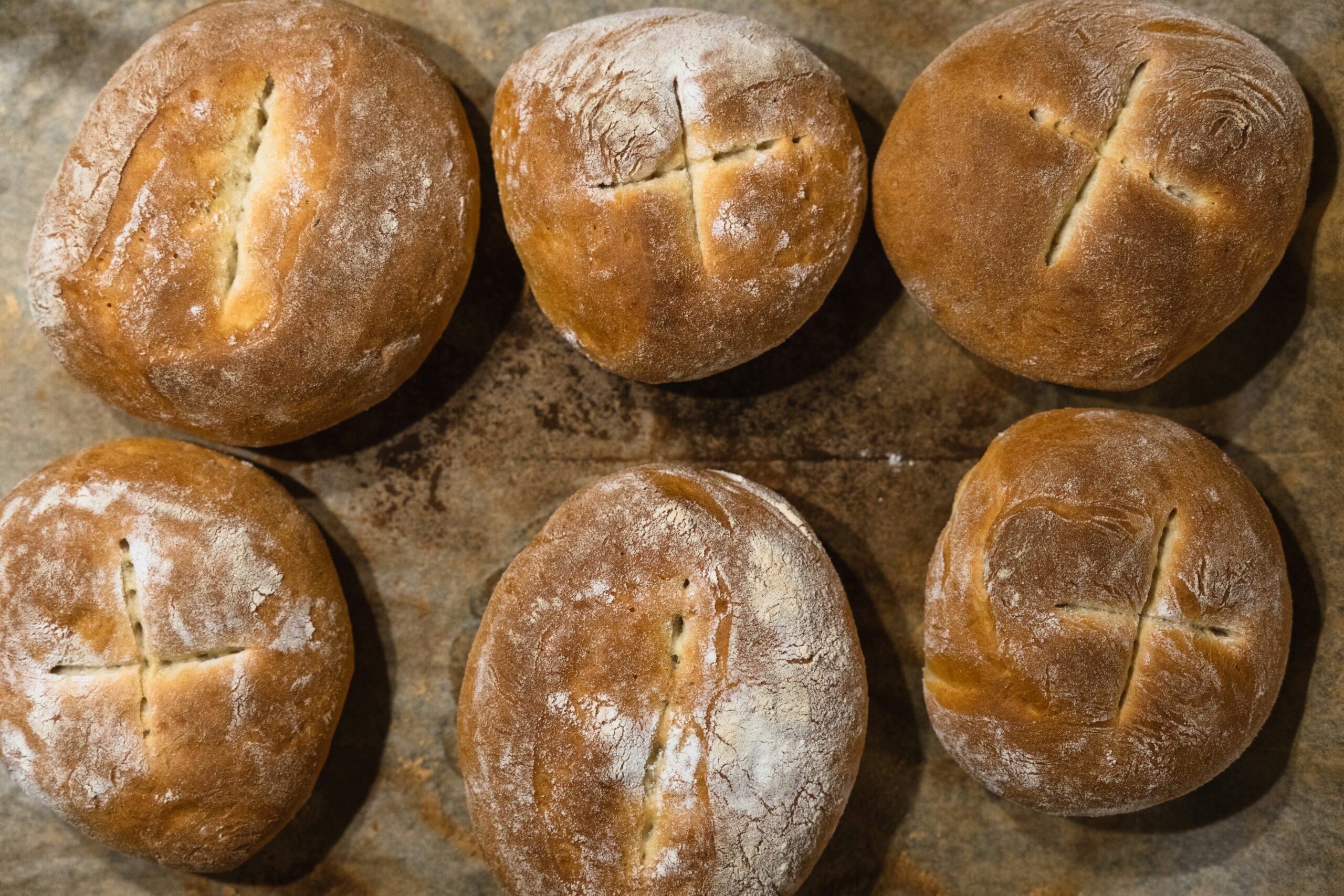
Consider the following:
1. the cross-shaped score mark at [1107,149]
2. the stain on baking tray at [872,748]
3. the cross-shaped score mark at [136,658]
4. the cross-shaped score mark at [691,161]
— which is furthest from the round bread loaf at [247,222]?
the cross-shaped score mark at [1107,149]

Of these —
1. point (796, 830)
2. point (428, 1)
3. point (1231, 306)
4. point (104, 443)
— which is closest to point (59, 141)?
point (104, 443)

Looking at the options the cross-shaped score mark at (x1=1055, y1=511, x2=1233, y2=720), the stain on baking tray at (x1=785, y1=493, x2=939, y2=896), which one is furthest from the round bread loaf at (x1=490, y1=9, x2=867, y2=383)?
the cross-shaped score mark at (x1=1055, y1=511, x2=1233, y2=720)

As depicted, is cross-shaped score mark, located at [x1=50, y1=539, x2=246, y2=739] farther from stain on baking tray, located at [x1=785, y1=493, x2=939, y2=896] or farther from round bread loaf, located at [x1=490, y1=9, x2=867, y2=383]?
stain on baking tray, located at [x1=785, y1=493, x2=939, y2=896]

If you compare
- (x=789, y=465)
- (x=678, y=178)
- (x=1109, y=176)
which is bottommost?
(x=789, y=465)

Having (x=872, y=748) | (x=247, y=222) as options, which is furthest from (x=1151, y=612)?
(x=247, y=222)

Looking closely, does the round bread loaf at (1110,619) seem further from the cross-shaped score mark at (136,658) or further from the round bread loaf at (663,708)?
the cross-shaped score mark at (136,658)

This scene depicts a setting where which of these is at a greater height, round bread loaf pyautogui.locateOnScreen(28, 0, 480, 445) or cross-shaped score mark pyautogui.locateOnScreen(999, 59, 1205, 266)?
round bread loaf pyautogui.locateOnScreen(28, 0, 480, 445)

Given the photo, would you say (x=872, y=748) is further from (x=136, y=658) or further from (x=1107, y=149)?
(x=136, y=658)
